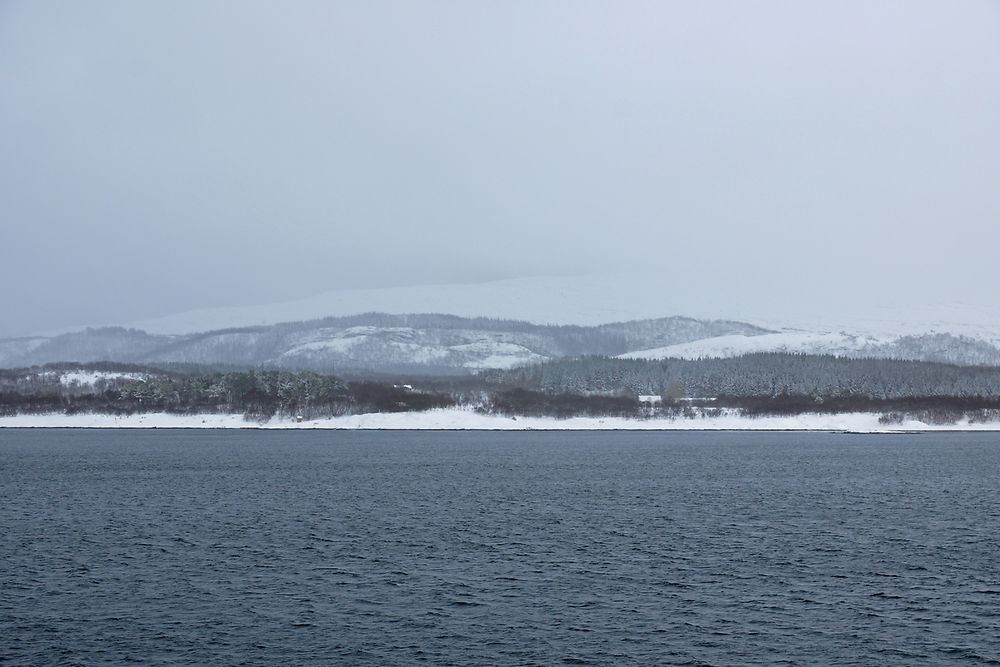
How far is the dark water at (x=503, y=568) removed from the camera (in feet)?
105

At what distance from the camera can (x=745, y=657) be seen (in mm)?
30391

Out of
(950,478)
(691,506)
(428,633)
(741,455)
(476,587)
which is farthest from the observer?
(741,455)

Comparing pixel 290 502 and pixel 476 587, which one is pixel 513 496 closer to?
pixel 290 502

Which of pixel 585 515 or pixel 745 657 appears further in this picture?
pixel 585 515

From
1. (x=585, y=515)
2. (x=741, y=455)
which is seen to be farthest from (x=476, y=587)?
(x=741, y=455)

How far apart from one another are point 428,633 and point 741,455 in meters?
92.0

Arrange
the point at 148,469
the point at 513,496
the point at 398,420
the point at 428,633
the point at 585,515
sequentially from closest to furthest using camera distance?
the point at 428,633, the point at 585,515, the point at 513,496, the point at 148,469, the point at 398,420

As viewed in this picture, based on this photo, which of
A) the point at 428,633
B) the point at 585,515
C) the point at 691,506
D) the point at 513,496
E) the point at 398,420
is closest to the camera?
the point at 428,633

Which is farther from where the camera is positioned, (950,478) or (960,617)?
(950,478)

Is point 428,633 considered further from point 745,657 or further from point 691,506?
point 691,506

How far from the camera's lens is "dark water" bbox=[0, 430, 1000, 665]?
31938mm

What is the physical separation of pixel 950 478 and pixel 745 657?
62339mm

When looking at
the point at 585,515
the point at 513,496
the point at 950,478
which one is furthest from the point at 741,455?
the point at 585,515

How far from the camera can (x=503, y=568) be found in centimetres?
4384
